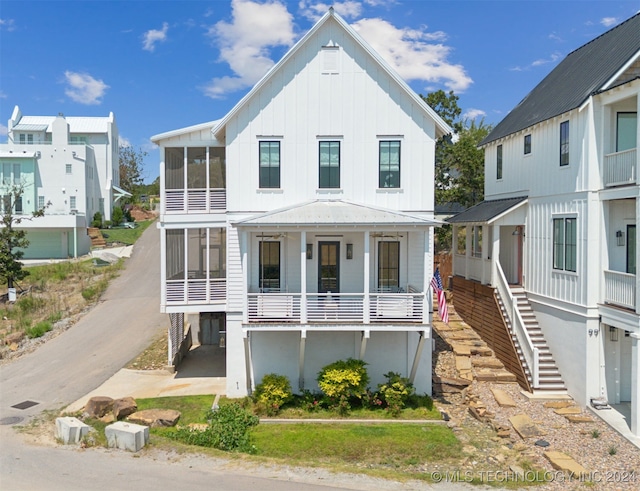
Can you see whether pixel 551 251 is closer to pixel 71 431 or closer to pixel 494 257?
pixel 494 257

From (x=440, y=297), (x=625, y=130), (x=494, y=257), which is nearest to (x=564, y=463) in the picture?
(x=440, y=297)

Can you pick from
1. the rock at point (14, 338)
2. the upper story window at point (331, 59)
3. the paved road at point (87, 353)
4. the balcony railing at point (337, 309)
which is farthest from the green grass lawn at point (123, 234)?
the upper story window at point (331, 59)

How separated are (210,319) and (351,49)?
13.4m

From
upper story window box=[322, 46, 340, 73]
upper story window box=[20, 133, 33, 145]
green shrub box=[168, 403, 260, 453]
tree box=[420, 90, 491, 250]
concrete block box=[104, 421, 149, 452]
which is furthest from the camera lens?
upper story window box=[20, 133, 33, 145]

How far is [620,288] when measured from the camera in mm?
14062

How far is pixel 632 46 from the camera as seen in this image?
50.8 feet

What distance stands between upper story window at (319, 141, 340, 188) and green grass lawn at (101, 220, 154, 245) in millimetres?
32488

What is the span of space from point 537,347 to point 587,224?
4665mm

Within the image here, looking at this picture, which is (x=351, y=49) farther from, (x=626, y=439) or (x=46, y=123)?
(x=46, y=123)

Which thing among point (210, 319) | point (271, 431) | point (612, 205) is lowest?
point (271, 431)

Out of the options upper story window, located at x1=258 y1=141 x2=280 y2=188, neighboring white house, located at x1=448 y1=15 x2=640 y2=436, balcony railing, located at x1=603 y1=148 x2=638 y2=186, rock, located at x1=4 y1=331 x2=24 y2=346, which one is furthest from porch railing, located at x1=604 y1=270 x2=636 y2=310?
rock, located at x1=4 y1=331 x2=24 y2=346

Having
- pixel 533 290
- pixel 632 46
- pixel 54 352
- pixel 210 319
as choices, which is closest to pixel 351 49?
pixel 632 46

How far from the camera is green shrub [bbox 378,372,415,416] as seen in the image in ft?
47.6

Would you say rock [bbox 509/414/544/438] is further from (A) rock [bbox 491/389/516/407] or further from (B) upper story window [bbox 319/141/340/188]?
(B) upper story window [bbox 319/141/340/188]
